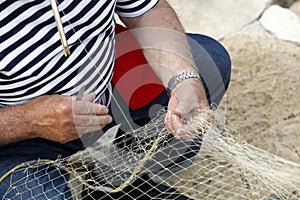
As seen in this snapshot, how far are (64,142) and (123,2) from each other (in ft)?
1.16

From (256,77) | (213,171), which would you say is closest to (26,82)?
(213,171)

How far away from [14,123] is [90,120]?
0.15 m

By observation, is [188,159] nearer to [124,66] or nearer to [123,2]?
[124,66]

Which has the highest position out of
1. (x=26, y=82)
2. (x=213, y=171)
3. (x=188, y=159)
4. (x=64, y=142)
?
(x=26, y=82)

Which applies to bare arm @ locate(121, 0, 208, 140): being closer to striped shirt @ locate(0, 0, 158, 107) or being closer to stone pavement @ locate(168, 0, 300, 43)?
striped shirt @ locate(0, 0, 158, 107)

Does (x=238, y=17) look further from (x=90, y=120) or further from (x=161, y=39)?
(x=90, y=120)

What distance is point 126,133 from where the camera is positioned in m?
1.43

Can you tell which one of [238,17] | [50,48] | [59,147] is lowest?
[238,17]

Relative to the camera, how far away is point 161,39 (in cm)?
144

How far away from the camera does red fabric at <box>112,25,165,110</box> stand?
1.43m

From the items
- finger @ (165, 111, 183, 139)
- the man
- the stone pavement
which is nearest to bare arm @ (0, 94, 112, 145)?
the man

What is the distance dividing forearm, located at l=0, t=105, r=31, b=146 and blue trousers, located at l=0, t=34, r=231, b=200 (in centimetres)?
6

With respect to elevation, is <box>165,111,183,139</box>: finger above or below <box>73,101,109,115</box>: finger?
below

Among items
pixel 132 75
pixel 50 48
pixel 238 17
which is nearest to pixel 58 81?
pixel 50 48
